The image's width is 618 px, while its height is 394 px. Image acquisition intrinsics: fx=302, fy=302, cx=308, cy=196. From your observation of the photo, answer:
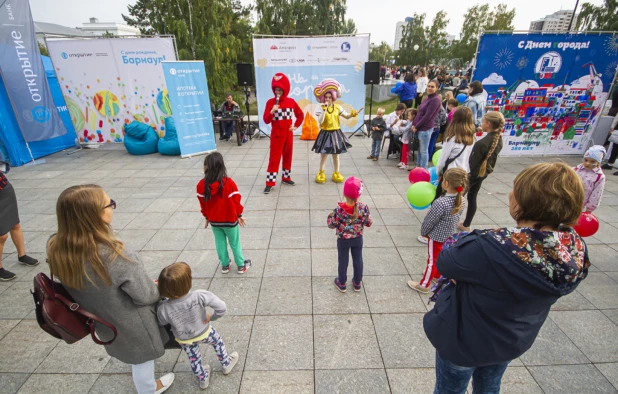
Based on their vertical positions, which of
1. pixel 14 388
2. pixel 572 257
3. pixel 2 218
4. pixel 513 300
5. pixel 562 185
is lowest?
pixel 14 388

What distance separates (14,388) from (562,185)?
3.82 m

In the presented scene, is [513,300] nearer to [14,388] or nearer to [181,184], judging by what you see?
[14,388]

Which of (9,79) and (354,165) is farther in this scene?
(354,165)

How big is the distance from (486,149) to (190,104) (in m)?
6.96

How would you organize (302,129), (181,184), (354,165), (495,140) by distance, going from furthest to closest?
(302,129)
(354,165)
(181,184)
(495,140)

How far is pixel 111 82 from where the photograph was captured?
344 inches

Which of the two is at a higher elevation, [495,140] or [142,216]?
[495,140]

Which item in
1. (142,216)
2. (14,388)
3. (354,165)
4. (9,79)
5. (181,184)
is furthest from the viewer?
(354,165)

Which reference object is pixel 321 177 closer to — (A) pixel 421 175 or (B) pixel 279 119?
(B) pixel 279 119

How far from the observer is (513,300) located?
1.28m

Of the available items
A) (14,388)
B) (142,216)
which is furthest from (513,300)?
(142,216)

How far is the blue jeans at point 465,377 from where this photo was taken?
→ 1.64m

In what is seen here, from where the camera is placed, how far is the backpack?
5.04ft

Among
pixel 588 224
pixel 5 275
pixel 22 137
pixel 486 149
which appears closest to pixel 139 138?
pixel 22 137
